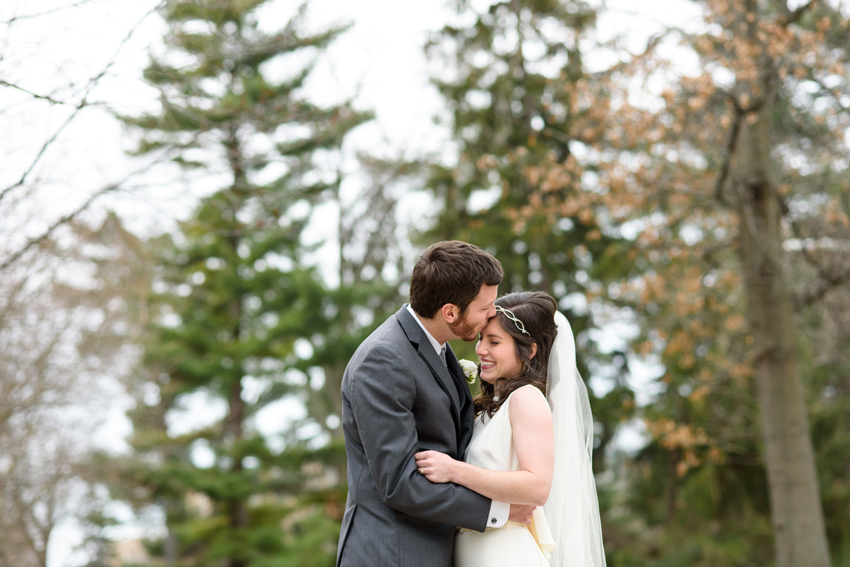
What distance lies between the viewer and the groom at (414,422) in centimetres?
248

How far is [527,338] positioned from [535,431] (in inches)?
20.3

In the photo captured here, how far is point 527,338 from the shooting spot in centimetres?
319

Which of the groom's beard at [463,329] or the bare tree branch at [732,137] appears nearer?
the groom's beard at [463,329]

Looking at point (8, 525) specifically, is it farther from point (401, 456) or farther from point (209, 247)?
point (401, 456)

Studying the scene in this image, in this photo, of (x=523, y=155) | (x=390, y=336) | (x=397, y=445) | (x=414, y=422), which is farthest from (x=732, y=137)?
(x=397, y=445)

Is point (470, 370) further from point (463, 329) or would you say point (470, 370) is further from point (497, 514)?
point (497, 514)

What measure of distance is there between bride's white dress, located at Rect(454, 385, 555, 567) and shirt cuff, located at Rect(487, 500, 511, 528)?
0.23 metres

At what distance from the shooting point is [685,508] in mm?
10625

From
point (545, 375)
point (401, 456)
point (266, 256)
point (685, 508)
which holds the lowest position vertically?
point (685, 508)

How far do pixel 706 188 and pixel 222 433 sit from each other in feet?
32.8

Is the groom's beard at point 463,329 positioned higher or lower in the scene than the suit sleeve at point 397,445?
higher

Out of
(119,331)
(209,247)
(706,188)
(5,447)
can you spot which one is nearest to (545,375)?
(706,188)

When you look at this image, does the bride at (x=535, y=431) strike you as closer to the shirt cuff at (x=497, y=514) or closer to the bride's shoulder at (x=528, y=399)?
the bride's shoulder at (x=528, y=399)

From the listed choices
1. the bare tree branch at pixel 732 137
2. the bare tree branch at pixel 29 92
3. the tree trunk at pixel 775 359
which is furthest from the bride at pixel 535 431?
the tree trunk at pixel 775 359
